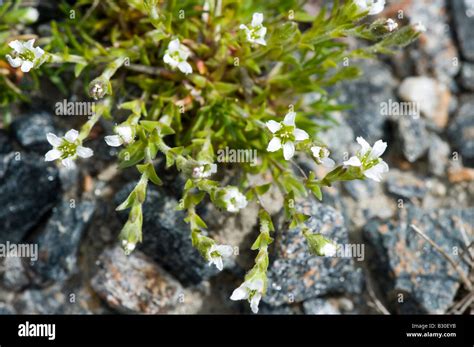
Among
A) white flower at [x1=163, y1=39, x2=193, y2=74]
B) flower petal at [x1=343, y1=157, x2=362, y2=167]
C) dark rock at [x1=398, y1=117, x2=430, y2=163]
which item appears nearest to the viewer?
flower petal at [x1=343, y1=157, x2=362, y2=167]

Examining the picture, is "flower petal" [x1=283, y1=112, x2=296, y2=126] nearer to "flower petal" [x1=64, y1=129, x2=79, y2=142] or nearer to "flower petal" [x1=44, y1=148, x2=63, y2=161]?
"flower petal" [x1=64, y1=129, x2=79, y2=142]

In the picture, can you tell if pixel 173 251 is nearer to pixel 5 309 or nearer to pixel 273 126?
pixel 5 309

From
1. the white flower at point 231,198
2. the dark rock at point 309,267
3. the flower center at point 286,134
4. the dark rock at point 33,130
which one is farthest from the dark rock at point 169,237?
the flower center at point 286,134

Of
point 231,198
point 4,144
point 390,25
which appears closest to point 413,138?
point 390,25

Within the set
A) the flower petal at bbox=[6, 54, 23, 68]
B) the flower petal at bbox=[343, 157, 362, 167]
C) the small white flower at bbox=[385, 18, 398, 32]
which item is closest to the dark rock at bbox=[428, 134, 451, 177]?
the small white flower at bbox=[385, 18, 398, 32]
